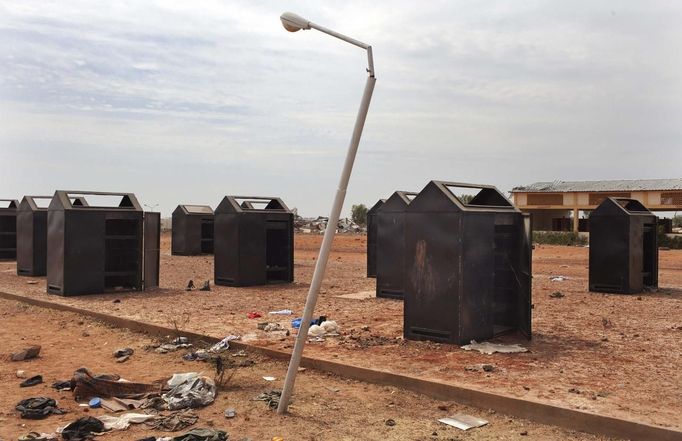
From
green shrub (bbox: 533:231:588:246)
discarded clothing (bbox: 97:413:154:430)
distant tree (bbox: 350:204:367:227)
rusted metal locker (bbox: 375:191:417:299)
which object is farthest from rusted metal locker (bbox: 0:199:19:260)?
distant tree (bbox: 350:204:367:227)

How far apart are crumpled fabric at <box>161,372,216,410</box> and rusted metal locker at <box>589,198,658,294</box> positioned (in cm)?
1062

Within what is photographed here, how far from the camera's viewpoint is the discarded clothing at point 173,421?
201 inches

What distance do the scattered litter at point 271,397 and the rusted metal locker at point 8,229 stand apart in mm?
20603

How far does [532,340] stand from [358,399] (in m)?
3.39

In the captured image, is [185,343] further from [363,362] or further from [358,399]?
[358,399]

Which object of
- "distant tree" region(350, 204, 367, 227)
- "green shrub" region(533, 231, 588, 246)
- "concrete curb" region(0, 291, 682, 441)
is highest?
"distant tree" region(350, 204, 367, 227)

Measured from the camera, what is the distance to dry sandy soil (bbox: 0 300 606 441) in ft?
16.4

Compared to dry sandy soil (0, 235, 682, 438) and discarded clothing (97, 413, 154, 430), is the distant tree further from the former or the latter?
discarded clothing (97, 413, 154, 430)

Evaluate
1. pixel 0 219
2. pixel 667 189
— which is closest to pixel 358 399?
pixel 0 219

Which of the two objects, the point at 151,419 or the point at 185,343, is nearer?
the point at 151,419

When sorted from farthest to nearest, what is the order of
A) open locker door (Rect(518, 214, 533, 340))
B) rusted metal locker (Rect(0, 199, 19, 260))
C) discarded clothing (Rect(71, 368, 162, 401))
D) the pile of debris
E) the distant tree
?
the distant tree < the pile of debris < rusted metal locker (Rect(0, 199, 19, 260)) < open locker door (Rect(518, 214, 533, 340)) < discarded clothing (Rect(71, 368, 162, 401))

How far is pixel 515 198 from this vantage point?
4772 cm

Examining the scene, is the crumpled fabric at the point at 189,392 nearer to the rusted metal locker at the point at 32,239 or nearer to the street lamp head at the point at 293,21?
the street lamp head at the point at 293,21

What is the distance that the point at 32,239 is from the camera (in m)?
17.1
